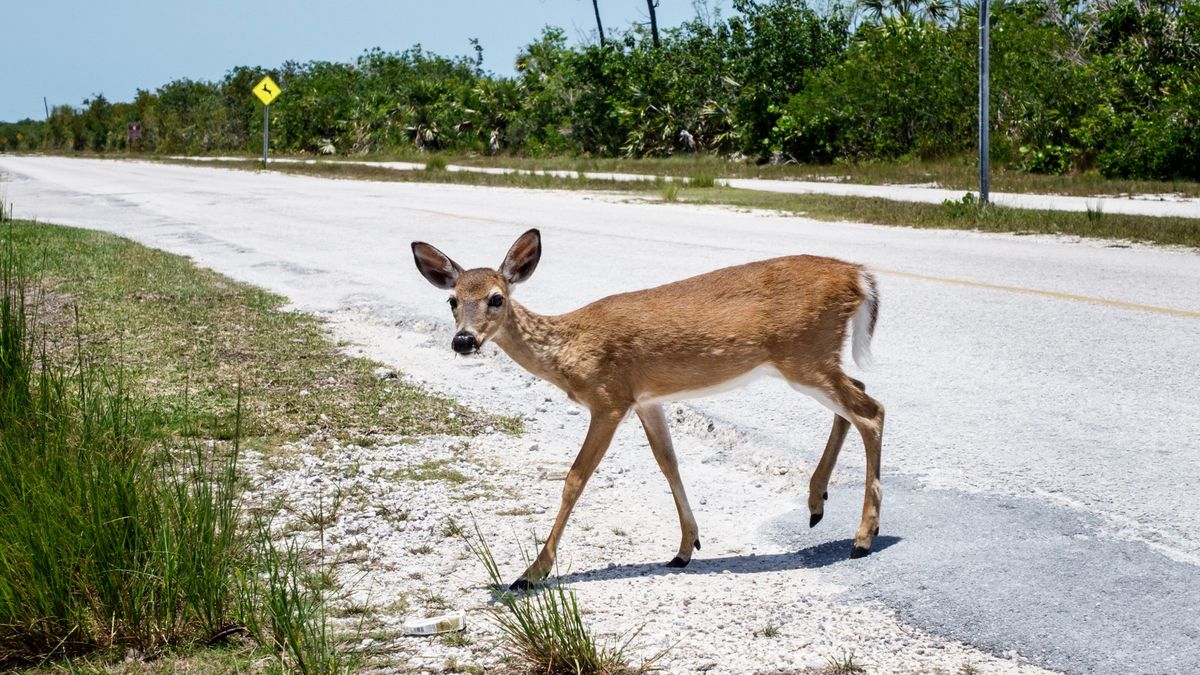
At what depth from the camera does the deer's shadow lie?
5191 millimetres

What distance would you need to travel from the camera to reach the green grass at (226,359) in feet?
25.1

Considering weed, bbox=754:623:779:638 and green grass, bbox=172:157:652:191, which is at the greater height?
green grass, bbox=172:157:652:191

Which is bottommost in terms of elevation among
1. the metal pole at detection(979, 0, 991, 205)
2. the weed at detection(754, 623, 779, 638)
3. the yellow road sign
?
the weed at detection(754, 623, 779, 638)

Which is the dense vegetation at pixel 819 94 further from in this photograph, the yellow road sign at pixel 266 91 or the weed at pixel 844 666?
the weed at pixel 844 666

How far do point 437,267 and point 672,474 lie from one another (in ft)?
4.19

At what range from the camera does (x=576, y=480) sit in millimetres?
5164

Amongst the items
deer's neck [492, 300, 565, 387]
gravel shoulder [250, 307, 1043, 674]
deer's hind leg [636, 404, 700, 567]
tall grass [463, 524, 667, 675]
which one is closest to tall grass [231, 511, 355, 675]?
gravel shoulder [250, 307, 1043, 674]

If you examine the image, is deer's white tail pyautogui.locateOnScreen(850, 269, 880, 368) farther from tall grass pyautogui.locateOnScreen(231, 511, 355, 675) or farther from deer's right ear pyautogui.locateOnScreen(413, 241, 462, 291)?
tall grass pyautogui.locateOnScreen(231, 511, 355, 675)

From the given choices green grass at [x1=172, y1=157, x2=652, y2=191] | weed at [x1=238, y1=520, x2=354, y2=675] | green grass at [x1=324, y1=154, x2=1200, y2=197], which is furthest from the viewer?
green grass at [x1=172, y1=157, x2=652, y2=191]

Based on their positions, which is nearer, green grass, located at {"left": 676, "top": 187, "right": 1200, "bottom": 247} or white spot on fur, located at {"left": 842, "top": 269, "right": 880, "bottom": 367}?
white spot on fur, located at {"left": 842, "top": 269, "right": 880, "bottom": 367}

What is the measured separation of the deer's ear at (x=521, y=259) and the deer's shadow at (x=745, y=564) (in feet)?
4.03

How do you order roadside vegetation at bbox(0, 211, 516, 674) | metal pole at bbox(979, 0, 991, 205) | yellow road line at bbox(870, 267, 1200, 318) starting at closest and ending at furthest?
roadside vegetation at bbox(0, 211, 516, 674)
yellow road line at bbox(870, 267, 1200, 318)
metal pole at bbox(979, 0, 991, 205)

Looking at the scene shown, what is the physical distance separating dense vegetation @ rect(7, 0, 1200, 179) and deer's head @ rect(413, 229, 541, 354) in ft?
83.8

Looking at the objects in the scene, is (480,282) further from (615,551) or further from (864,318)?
(864,318)
